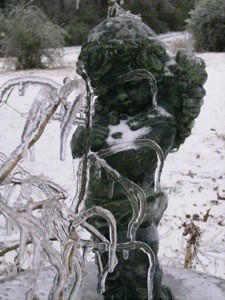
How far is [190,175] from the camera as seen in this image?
6027 millimetres

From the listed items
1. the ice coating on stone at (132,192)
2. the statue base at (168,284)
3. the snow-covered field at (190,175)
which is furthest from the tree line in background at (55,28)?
the ice coating on stone at (132,192)

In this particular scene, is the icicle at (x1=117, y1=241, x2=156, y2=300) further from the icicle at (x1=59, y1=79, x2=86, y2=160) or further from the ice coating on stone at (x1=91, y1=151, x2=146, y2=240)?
the icicle at (x1=59, y1=79, x2=86, y2=160)

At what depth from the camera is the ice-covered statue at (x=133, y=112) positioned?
1.73 meters

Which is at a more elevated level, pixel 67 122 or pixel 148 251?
pixel 67 122

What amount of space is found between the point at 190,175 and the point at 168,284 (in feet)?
12.3

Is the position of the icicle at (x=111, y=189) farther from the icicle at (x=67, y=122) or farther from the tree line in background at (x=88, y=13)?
the tree line in background at (x=88, y=13)

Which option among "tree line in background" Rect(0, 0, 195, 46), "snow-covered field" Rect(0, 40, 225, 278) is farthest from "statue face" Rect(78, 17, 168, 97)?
"tree line in background" Rect(0, 0, 195, 46)

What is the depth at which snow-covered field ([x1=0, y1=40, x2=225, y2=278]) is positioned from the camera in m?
4.17

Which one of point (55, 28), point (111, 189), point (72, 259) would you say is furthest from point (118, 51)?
point (55, 28)

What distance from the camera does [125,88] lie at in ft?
5.90

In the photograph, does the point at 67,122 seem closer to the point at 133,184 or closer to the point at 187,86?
the point at 133,184

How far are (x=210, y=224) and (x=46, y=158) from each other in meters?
2.68

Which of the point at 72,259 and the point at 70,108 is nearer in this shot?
the point at 70,108

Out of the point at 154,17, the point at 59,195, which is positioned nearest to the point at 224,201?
the point at 59,195
